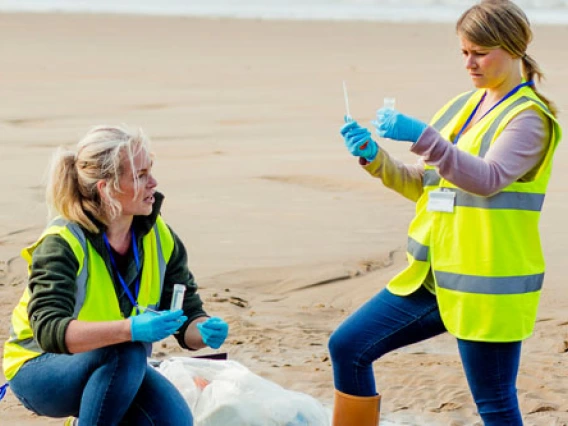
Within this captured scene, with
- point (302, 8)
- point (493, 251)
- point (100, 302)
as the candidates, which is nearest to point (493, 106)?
point (493, 251)

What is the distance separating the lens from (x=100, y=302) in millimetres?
3602

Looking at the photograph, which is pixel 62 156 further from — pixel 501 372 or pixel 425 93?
pixel 425 93

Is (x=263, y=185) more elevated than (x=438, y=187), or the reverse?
(x=438, y=187)

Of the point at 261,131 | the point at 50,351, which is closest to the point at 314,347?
the point at 50,351

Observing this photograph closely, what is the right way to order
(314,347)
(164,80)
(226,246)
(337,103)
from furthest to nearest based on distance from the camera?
(164,80), (337,103), (226,246), (314,347)

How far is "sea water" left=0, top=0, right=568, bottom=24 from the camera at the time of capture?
31781 millimetres

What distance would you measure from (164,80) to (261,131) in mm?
4787

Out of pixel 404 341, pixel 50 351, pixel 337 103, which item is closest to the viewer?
pixel 50 351

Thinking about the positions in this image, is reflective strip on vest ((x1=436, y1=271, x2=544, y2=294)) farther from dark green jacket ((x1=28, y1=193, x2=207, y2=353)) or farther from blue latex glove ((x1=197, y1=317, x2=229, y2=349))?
dark green jacket ((x1=28, y1=193, x2=207, y2=353))

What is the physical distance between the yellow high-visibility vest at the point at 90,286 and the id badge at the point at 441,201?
0.87m

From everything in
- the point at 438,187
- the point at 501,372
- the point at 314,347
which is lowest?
the point at 314,347

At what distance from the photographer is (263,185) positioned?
9.41 meters

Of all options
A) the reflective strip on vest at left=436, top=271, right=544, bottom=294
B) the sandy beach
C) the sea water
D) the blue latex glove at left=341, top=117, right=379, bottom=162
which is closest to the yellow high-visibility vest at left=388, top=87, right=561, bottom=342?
the reflective strip on vest at left=436, top=271, right=544, bottom=294

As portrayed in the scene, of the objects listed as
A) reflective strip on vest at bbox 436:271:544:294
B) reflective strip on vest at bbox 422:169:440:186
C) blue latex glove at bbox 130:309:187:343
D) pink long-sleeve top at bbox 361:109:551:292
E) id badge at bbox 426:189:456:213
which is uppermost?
pink long-sleeve top at bbox 361:109:551:292
